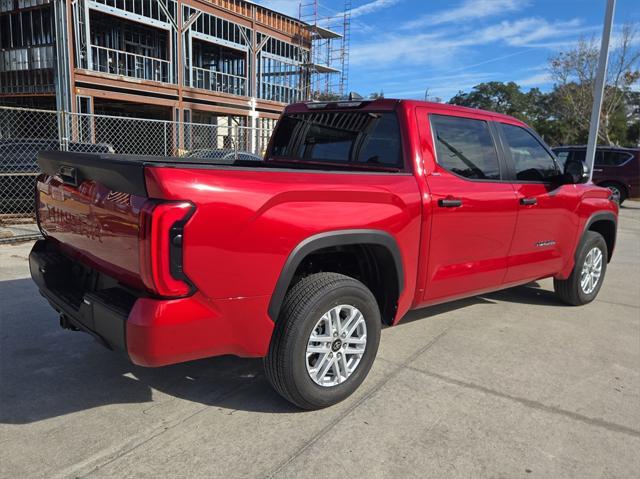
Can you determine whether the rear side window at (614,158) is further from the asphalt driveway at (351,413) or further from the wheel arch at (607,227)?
the asphalt driveway at (351,413)

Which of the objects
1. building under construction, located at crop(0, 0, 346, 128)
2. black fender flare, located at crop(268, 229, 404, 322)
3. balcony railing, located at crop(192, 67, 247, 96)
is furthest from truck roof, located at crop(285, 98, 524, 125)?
balcony railing, located at crop(192, 67, 247, 96)

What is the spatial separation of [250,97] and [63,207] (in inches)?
1069

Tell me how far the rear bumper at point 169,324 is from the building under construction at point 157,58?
19709mm

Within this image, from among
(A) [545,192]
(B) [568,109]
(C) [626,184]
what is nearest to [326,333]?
(A) [545,192]

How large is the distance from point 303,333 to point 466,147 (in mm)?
2087

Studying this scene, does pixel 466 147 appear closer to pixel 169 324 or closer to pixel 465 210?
pixel 465 210

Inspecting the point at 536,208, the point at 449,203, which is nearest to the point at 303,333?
the point at 449,203

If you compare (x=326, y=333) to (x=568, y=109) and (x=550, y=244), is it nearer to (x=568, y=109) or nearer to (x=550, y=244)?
(x=550, y=244)

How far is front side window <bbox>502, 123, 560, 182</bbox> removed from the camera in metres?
4.50

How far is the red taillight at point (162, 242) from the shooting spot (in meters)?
2.30

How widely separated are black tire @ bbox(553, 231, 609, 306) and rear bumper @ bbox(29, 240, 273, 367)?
12.5 feet

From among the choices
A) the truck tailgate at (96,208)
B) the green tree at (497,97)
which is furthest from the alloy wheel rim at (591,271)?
the green tree at (497,97)

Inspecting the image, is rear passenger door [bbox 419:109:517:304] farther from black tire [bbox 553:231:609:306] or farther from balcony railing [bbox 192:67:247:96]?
balcony railing [bbox 192:67:247:96]

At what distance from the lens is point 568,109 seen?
34031mm
